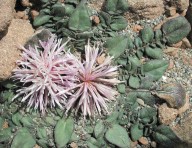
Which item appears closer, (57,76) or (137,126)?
(57,76)

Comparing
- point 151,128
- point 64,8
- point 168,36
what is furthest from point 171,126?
point 64,8

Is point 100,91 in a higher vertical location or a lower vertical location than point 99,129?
higher

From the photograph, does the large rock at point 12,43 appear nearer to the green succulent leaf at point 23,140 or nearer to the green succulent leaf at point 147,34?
the green succulent leaf at point 23,140

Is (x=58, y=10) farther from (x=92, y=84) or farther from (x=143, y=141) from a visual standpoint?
(x=143, y=141)

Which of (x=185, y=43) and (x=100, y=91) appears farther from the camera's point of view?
(x=185, y=43)

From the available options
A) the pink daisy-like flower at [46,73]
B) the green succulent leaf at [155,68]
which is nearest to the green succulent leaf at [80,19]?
the pink daisy-like flower at [46,73]

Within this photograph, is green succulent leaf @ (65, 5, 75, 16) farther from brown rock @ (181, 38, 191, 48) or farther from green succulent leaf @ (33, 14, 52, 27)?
brown rock @ (181, 38, 191, 48)

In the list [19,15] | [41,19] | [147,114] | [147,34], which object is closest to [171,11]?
[147,34]

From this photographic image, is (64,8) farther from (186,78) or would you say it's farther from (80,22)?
(186,78)
